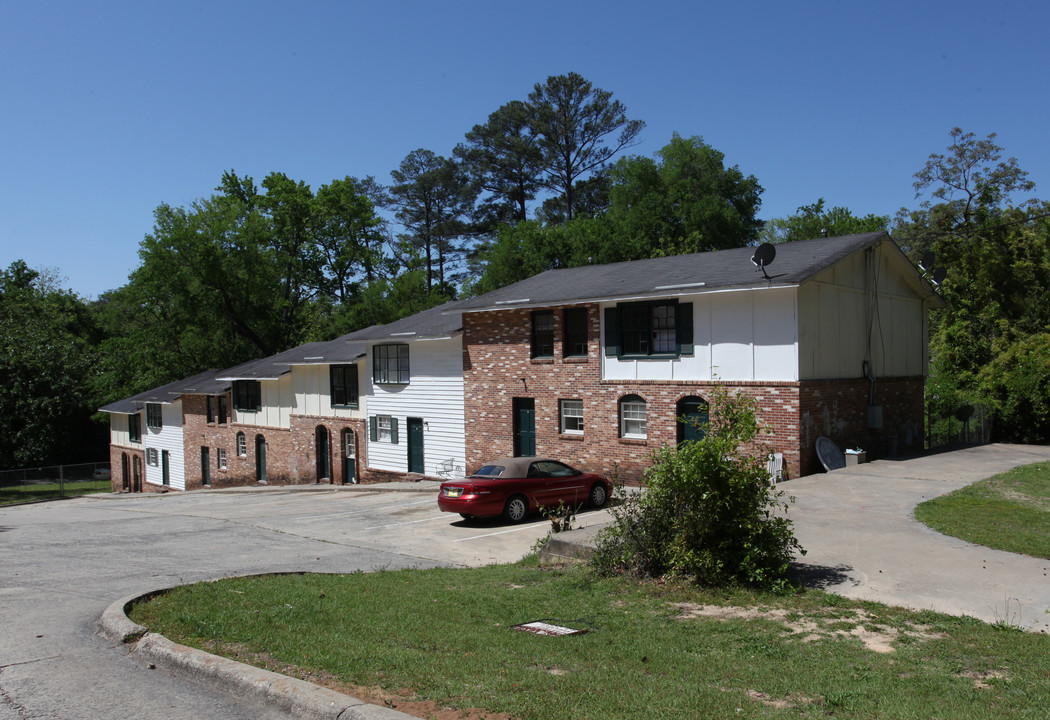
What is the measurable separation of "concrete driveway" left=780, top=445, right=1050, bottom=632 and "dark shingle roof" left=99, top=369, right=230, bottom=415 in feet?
101

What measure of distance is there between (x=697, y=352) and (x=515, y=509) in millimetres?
6589

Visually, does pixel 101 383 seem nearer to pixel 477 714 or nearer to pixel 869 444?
pixel 869 444

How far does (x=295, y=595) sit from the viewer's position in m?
8.92

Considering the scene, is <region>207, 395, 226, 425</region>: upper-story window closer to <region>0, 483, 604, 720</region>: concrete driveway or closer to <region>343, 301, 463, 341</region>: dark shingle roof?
<region>0, 483, 604, 720</region>: concrete driveway

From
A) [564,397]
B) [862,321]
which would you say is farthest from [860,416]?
[564,397]

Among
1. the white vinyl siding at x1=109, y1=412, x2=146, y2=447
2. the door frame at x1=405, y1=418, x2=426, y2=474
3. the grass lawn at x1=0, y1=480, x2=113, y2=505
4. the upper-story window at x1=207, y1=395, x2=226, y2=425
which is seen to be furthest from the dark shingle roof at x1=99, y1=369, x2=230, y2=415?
the door frame at x1=405, y1=418, x2=426, y2=474

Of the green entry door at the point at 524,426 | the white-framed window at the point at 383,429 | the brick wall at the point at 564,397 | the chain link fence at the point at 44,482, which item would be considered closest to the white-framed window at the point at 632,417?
the brick wall at the point at 564,397

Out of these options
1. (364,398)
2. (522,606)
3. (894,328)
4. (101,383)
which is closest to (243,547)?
(522,606)

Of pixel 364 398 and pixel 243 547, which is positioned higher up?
pixel 364 398

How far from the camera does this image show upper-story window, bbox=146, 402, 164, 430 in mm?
44434

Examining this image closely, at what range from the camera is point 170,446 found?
43531 mm

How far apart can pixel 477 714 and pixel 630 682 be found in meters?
1.20

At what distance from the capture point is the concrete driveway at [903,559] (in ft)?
26.6

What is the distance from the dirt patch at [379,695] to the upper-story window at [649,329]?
15678 millimetres
